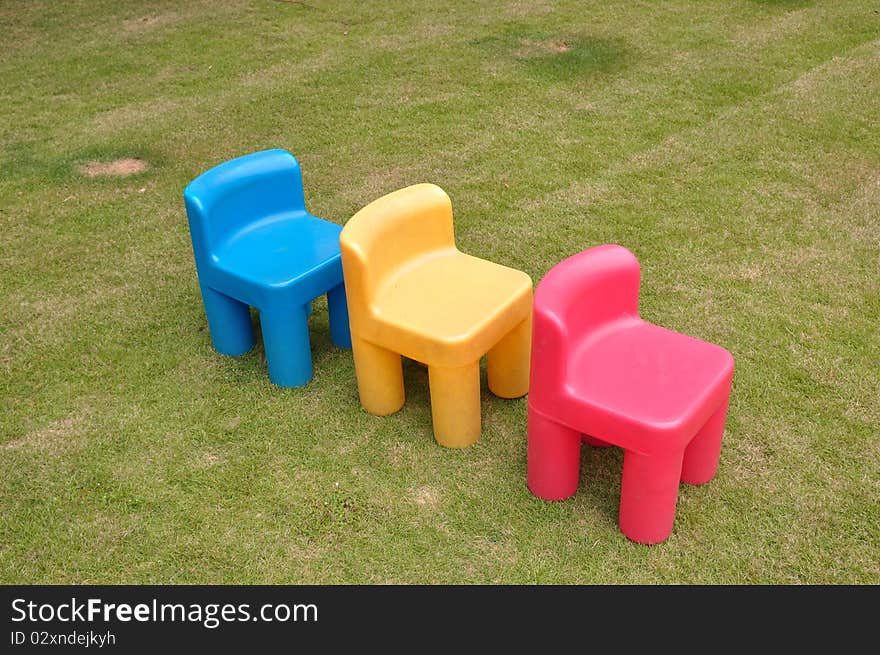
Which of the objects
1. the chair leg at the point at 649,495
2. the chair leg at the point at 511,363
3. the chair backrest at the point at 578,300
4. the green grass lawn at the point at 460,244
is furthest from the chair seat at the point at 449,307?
the chair leg at the point at 649,495

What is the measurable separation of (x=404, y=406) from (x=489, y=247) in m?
1.50

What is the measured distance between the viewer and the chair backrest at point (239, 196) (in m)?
4.02

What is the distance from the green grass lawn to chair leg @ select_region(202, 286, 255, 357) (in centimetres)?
10

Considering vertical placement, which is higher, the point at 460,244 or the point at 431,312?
the point at 431,312

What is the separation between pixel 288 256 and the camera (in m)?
4.08

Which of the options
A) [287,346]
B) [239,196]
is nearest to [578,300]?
[287,346]

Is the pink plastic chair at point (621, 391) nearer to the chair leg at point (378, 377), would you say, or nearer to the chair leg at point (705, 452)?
the chair leg at point (705, 452)

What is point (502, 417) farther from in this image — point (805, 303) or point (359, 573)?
point (805, 303)

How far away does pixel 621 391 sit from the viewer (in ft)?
10.5

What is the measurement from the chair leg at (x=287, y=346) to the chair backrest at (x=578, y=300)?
1235 millimetres

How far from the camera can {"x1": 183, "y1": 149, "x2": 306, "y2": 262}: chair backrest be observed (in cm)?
402

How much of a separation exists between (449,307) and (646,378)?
0.87 meters

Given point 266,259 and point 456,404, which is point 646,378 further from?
point 266,259

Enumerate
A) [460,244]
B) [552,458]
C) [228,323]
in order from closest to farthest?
[552,458]
[228,323]
[460,244]
